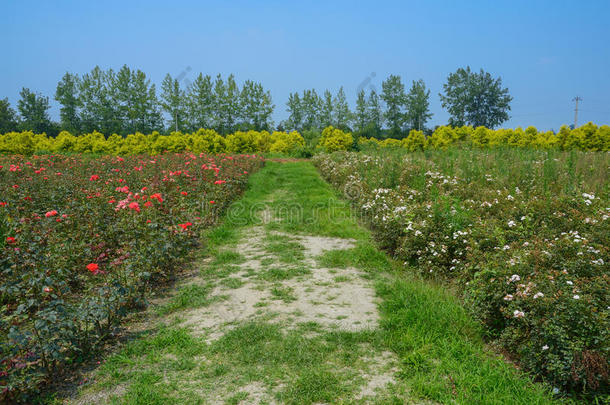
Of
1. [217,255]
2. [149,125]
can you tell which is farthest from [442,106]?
[217,255]

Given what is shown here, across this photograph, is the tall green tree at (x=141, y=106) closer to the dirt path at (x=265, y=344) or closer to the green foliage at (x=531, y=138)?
the green foliage at (x=531, y=138)

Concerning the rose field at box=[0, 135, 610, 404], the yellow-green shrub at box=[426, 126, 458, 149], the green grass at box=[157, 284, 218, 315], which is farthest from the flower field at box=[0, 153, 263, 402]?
the yellow-green shrub at box=[426, 126, 458, 149]

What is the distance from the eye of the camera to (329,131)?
2628 centimetres

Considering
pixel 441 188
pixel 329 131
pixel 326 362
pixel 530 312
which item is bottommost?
pixel 326 362

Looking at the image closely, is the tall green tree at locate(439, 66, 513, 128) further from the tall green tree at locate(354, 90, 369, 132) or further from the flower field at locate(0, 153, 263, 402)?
the flower field at locate(0, 153, 263, 402)

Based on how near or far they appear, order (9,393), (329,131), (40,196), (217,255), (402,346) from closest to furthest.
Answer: (9,393) < (402,346) < (217,255) < (40,196) < (329,131)

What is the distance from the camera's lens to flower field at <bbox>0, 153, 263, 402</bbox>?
2305 mm

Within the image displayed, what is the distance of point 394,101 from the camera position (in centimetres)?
5109

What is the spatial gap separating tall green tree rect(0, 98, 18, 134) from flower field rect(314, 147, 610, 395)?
52773mm

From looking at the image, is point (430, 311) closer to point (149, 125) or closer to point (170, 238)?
point (170, 238)

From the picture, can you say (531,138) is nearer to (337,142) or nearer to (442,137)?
(442,137)

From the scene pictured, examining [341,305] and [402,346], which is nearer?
[402,346]

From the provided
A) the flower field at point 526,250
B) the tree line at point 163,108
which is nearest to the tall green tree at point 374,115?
the tree line at point 163,108

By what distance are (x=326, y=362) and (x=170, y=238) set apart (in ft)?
9.11
